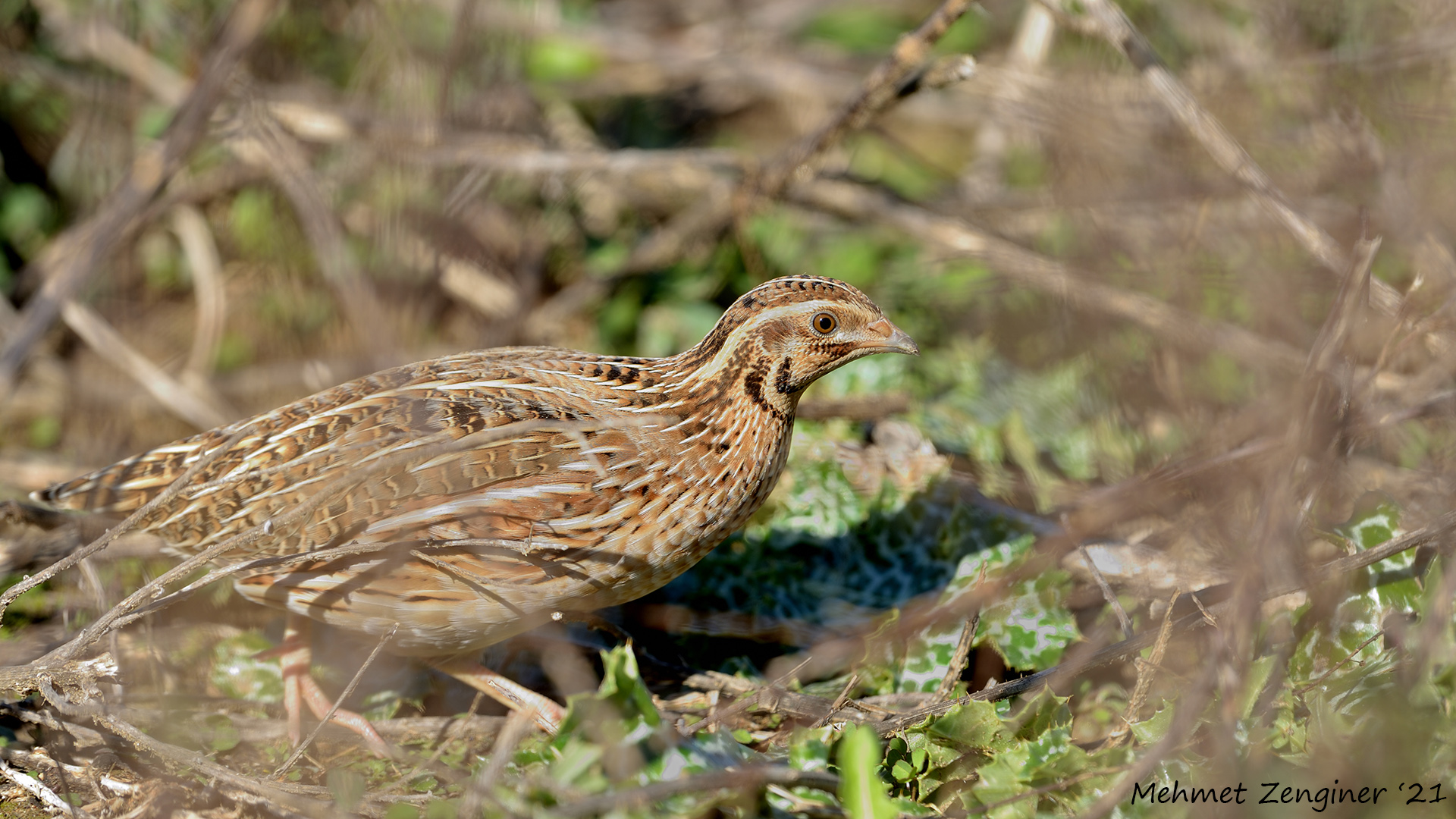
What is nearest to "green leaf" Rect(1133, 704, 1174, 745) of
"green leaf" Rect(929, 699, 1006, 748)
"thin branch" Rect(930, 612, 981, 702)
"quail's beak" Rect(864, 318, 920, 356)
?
"green leaf" Rect(929, 699, 1006, 748)

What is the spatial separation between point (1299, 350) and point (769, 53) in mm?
4338

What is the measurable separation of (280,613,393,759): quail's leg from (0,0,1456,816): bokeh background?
6.5 inches

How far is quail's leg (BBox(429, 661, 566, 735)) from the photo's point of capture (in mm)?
4145

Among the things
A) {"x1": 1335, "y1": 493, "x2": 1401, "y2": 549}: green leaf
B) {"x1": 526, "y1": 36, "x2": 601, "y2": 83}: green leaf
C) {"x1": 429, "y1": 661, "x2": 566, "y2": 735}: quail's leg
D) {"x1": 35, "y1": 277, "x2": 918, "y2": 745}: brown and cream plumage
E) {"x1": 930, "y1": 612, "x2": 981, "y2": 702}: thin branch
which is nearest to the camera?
{"x1": 35, "y1": 277, "x2": 918, "y2": 745}: brown and cream plumage

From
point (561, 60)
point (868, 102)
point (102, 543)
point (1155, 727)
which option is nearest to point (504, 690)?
point (102, 543)

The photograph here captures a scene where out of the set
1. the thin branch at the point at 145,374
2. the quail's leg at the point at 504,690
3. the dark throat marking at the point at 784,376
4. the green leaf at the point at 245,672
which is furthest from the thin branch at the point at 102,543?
the thin branch at the point at 145,374

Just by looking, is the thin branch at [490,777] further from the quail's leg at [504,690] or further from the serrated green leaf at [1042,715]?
the serrated green leaf at [1042,715]

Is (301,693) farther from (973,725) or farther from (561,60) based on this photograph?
(561,60)

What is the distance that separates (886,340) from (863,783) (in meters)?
1.66

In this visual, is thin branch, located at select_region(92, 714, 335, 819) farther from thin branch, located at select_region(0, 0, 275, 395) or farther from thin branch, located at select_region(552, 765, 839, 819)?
thin branch, located at select_region(0, 0, 275, 395)

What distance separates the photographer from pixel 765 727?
403 cm

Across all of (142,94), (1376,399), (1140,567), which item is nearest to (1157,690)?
(1140,567)

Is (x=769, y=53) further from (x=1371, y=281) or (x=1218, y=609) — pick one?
(x=1218, y=609)

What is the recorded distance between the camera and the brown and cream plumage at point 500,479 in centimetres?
373
